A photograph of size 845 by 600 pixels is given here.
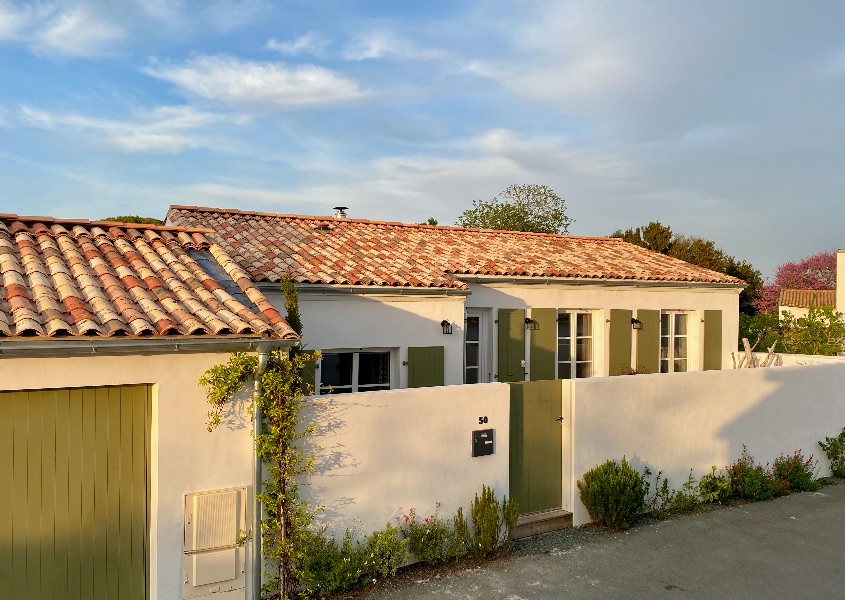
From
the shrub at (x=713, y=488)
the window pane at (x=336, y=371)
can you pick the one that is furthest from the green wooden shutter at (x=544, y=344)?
the window pane at (x=336, y=371)

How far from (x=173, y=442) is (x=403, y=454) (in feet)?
8.35

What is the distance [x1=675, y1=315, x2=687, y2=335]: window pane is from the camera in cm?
1478

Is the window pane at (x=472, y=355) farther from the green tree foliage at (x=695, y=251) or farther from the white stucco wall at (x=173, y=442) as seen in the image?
the green tree foliage at (x=695, y=251)

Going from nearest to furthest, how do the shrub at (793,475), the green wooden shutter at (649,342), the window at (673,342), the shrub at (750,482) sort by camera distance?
the shrub at (750,482)
the shrub at (793,475)
the green wooden shutter at (649,342)
the window at (673,342)

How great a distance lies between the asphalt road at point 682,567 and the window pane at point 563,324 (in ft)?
16.7

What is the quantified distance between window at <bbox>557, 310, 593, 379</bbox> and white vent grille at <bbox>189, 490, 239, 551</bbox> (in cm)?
856

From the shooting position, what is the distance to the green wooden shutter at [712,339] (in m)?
14.6

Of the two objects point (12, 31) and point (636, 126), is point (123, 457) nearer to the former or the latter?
point (12, 31)

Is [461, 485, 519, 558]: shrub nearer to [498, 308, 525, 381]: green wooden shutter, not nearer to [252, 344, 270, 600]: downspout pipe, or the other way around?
[252, 344, 270, 600]: downspout pipe

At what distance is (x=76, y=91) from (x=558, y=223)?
1048 inches

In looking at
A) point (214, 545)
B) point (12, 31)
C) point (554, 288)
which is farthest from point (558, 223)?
point (214, 545)

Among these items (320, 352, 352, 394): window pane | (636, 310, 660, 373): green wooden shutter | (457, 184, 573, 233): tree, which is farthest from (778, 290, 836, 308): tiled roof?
(320, 352, 352, 394): window pane

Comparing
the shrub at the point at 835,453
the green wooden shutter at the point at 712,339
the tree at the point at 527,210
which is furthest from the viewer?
the tree at the point at 527,210

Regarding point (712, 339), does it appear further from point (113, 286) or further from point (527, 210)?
point (527, 210)
